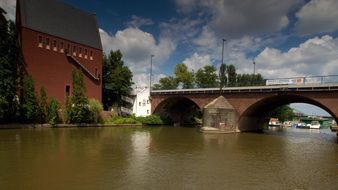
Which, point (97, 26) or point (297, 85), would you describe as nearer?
point (297, 85)

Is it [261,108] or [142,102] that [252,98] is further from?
[142,102]

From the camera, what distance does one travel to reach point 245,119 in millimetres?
53562

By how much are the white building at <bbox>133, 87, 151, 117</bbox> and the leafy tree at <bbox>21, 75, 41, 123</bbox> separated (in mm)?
25909

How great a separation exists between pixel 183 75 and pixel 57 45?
1598 inches

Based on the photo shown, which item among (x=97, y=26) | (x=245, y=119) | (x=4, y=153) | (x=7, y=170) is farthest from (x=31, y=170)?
(x=97, y=26)

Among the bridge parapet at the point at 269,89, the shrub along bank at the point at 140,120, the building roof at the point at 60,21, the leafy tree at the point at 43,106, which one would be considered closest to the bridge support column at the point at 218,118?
the bridge parapet at the point at 269,89

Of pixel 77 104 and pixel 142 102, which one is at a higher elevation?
pixel 142 102

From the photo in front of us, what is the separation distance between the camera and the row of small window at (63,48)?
164 ft

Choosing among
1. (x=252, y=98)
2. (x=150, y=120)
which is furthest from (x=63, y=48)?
(x=252, y=98)

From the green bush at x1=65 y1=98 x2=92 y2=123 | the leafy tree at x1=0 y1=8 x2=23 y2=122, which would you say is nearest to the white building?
the green bush at x1=65 y1=98 x2=92 y2=123

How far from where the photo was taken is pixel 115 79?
64062 millimetres

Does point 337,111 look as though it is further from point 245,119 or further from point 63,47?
point 63,47

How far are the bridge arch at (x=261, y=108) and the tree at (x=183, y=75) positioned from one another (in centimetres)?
2858

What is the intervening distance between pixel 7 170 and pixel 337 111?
3813cm
